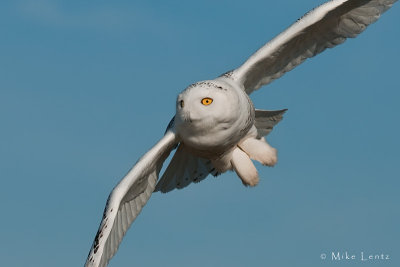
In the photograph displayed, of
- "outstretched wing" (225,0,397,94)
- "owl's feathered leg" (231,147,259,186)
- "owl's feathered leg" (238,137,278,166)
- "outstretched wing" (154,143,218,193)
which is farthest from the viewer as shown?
"outstretched wing" (154,143,218,193)

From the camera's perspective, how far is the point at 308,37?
15.7 m

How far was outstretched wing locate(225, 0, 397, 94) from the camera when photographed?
15.1m

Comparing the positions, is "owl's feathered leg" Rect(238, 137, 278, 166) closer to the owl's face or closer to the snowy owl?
the snowy owl

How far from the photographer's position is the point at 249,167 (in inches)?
567

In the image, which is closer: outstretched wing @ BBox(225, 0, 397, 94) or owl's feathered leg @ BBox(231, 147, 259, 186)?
owl's feathered leg @ BBox(231, 147, 259, 186)

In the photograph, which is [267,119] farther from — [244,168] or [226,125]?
[226,125]

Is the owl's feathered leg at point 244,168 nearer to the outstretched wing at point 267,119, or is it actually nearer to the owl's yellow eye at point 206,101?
the owl's yellow eye at point 206,101

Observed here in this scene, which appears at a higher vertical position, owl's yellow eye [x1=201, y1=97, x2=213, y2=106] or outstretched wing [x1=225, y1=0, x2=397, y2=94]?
outstretched wing [x1=225, y1=0, x2=397, y2=94]

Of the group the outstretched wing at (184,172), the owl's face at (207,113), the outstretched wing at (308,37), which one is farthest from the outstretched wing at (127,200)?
the outstretched wing at (308,37)

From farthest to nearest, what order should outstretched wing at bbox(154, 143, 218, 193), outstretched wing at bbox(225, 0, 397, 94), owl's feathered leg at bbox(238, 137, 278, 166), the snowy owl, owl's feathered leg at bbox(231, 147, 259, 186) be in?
outstretched wing at bbox(154, 143, 218, 193)
outstretched wing at bbox(225, 0, 397, 94)
owl's feathered leg at bbox(238, 137, 278, 166)
owl's feathered leg at bbox(231, 147, 259, 186)
the snowy owl

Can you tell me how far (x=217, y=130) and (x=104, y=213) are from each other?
1686 millimetres

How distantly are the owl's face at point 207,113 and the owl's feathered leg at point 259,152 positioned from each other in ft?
2.35

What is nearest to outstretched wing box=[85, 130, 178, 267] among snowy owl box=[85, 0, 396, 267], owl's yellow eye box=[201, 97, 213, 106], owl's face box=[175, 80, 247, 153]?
snowy owl box=[85, 0, 396, 267]

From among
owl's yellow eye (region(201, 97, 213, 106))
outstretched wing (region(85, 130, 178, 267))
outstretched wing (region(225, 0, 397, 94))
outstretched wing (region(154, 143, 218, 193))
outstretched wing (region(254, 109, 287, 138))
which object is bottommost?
outstretched wing (region(85, 130, 178, 267))
